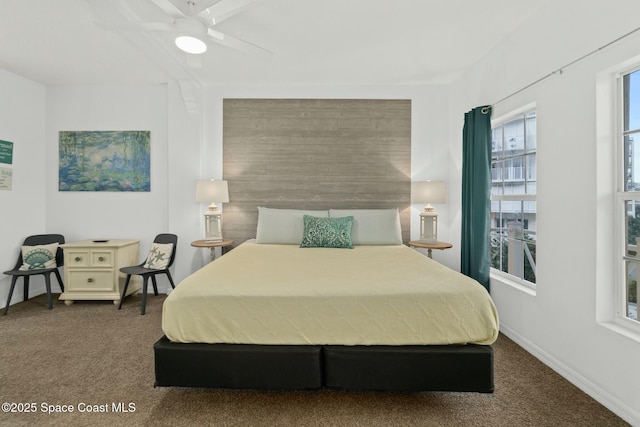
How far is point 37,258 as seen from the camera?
3.59 meters

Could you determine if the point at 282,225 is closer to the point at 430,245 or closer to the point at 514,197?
the point at 430,245

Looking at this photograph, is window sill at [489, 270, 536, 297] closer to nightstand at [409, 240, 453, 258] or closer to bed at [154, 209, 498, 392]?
nightstand at [409, 240, 453, 258]

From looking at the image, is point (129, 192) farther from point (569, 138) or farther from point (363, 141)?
point (569, 138)

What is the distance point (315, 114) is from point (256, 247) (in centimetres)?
187

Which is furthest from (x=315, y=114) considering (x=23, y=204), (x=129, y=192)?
(x=23, y=204)

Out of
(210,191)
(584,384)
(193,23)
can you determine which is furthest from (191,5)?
(584,384)

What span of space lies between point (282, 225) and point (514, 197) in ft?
7.58

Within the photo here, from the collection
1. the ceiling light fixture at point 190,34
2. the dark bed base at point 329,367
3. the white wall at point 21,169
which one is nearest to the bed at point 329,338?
the dark bed base at point 329,367

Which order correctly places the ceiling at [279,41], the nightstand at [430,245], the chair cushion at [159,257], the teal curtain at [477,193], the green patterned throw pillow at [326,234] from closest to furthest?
1. the ceiling at [279,41]
2. the teal curtain at [477,193]
3. the green patterned throw pillow at [326,234]
4. the nightstand at [430,245]
5. the chair cushion at [159,257]

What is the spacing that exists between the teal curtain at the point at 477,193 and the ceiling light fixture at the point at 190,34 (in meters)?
2.47

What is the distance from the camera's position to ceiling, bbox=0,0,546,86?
2.45 m

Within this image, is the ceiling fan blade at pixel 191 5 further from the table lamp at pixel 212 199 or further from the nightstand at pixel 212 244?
the nightstand at pixel 212 244

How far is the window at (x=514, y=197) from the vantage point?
279cm

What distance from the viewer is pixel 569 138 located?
7.07 ft
